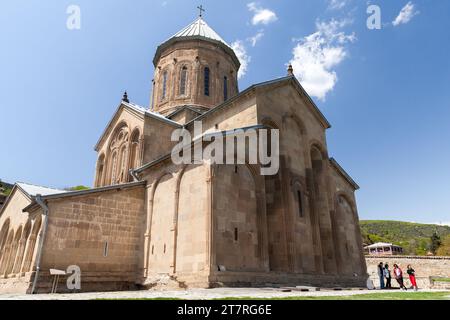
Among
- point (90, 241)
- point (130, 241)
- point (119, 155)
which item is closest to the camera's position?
point (90, 241)

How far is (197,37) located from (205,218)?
1744cm

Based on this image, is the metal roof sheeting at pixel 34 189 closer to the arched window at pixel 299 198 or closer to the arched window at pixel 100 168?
the arched window at pixel 100 168

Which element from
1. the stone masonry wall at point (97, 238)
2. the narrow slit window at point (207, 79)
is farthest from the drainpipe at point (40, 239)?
the narrow slit window at point (207, 79)

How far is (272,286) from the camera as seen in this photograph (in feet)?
33.4

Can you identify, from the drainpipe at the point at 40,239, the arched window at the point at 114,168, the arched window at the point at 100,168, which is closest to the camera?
the drainpipe at the point at 40,239

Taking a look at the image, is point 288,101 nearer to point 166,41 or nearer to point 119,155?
point 119,155

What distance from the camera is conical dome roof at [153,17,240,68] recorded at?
23547 mm

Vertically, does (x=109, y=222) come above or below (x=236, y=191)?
below

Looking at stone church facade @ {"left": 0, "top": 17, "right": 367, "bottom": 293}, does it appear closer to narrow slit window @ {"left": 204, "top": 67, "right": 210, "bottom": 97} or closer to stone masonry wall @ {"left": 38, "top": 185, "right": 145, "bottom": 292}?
stone masonry wall @ {"left": 38, "top": 185, "right": 145, "bottom": 292}

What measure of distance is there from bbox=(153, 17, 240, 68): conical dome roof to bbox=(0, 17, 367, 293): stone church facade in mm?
7922

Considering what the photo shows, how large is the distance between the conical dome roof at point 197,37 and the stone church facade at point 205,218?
26.0 feet

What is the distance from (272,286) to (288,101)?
8.72 metres

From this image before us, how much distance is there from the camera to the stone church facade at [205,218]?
10297 millimetres
